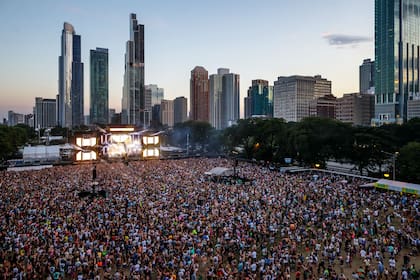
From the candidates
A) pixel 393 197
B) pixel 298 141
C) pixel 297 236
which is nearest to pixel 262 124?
pixel 298 141

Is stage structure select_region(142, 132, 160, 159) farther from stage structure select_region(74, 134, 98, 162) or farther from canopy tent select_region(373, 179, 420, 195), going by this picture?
canopy tent select_region(373, 179, 420, 195)

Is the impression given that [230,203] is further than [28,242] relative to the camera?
Yes

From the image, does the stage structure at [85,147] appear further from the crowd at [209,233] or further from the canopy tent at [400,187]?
the canopy tent at [400,187]

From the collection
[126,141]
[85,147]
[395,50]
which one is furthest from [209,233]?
[395,50]

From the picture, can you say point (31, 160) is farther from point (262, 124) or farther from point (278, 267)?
point (278, 267)

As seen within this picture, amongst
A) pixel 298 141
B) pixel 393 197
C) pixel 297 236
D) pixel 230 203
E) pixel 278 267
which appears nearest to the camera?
pixel 278 267

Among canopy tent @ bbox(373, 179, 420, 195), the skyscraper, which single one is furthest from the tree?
the skyscraper
